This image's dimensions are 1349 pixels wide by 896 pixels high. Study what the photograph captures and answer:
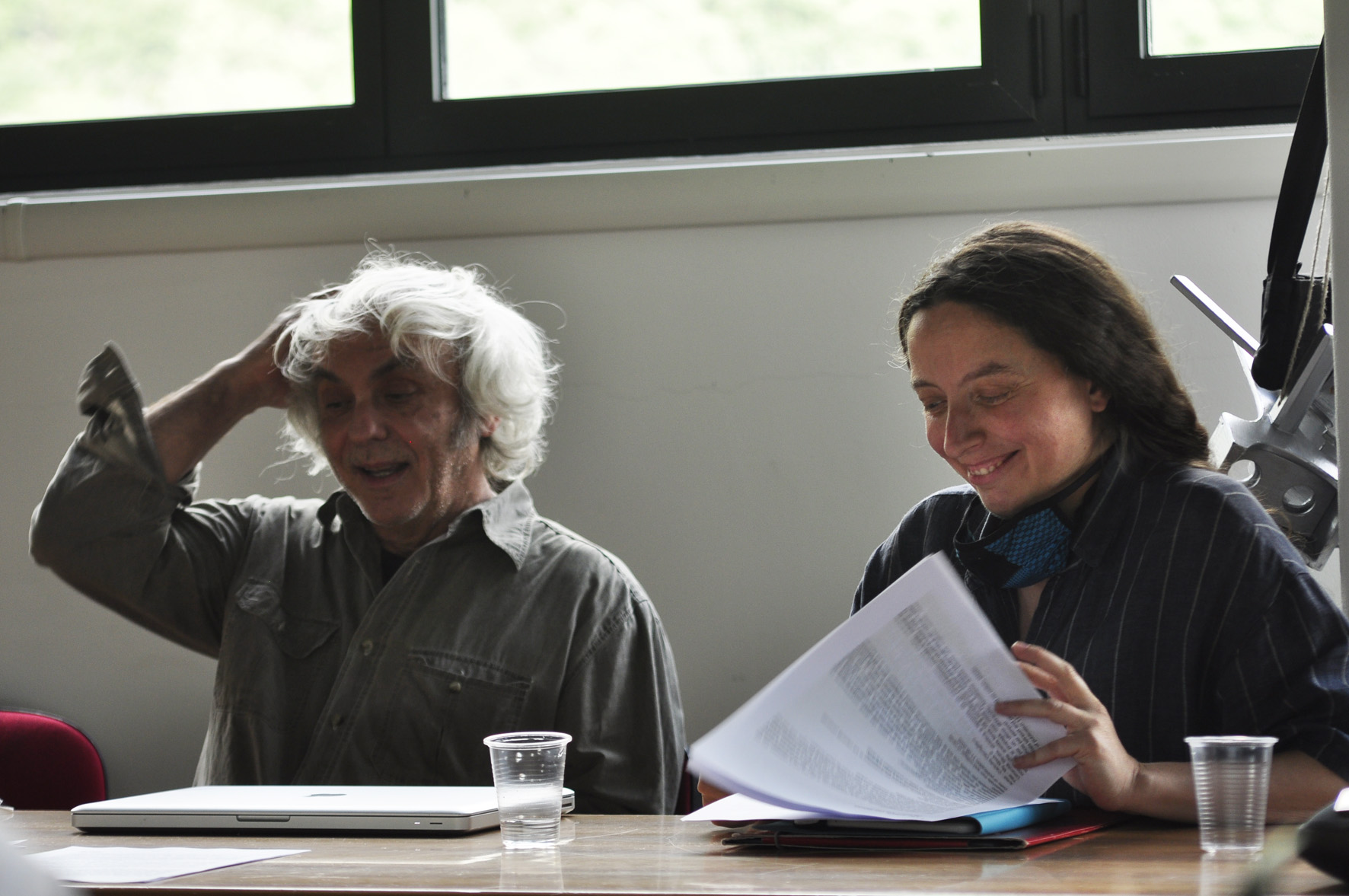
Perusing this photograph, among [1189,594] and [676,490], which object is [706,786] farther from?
[676,490]

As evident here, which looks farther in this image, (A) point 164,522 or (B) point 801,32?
(B) point 801,32

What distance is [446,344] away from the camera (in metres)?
1.98

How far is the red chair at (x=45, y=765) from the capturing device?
1944 mm

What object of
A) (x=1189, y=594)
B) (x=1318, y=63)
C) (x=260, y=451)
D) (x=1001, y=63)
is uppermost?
(x=1001, y=63)

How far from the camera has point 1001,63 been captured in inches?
91.5

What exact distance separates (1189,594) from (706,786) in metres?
0.51

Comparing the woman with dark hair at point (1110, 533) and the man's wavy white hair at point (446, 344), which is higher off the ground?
the man's wavy white hair at point (446, 344)

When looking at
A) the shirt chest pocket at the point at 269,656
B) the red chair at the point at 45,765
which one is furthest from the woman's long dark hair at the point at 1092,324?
the red chair at the point at 45,765

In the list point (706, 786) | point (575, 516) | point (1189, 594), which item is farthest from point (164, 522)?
point (1189, 594)

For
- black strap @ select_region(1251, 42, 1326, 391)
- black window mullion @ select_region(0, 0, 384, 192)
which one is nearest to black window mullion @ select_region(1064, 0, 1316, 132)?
black strap @ select_region(1251, 42, 1326, 391)

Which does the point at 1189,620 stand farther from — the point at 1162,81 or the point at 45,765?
the point at 45,765

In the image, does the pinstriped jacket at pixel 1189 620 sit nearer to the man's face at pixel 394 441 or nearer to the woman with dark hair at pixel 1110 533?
the woman with dark hair at pixel 1110 533

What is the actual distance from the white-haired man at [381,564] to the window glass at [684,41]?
1.85ft

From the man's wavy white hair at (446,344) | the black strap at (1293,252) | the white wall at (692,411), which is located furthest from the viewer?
the white wall at (692,411)
